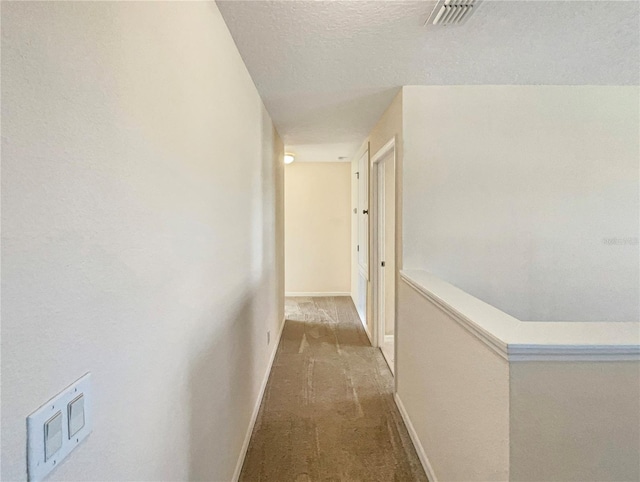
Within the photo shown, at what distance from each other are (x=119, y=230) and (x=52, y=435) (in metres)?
0.39

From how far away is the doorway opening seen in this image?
3.45 m

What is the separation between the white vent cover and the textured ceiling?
5 centimetres

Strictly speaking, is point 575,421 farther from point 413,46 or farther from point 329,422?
point 413,46

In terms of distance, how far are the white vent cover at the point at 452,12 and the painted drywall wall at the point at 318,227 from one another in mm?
4140

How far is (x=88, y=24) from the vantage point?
63 cm

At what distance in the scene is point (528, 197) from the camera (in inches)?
91.7

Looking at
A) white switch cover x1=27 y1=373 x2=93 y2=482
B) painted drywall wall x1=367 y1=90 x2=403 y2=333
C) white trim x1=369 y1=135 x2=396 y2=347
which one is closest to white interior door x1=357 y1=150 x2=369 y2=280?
white trim x1=369 y1=135 x2=396 y2=347

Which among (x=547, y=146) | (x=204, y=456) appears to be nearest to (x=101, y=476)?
(x=204, y=456)

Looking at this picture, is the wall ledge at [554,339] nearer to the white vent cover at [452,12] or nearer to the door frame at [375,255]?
the white vent cover at [452,12]

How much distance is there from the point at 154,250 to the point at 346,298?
492 centimetres

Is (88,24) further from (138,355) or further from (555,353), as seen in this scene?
(555,353)

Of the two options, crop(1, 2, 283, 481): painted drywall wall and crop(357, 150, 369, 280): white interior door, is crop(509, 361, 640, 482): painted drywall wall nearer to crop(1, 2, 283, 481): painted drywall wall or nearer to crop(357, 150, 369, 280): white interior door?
crop(1, 2, 283, 481): painted drywall wall

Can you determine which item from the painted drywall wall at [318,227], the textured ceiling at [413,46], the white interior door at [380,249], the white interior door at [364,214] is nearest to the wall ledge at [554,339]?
the textured ceiling at [413,46]

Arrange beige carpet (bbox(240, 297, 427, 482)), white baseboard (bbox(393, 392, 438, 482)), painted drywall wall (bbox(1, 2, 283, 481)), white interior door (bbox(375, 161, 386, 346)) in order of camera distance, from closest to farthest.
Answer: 1. painted drywall wall (bbox(1, 2, 283, 481))
2. white baseboard (bbox(393, 392, 438, 482))
3. beige carpet (bbox(240, 297, 427, 482))
4. white interior door (bbox(375, 161, 386, 346))
